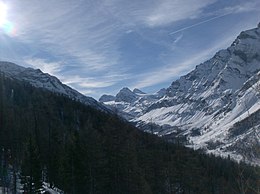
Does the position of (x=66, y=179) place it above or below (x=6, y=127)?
below

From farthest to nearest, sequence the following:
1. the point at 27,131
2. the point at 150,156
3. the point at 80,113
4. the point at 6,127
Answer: the point at 80,113
the point at 27,131
the point at 6,127
the point at 150,156

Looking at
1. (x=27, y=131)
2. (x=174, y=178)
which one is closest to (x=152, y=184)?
(x=174, y=178)

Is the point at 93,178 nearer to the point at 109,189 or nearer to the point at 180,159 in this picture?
the point at 109,189

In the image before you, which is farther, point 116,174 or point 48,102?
point 48,102

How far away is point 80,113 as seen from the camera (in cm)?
16775

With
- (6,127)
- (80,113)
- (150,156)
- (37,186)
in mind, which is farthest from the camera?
(80,113)

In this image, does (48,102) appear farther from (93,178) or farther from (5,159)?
(93,178)

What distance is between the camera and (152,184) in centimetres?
5962

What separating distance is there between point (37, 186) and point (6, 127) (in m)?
21.3

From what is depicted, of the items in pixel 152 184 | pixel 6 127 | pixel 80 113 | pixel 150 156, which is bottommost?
pixel 152 184

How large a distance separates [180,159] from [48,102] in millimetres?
107225

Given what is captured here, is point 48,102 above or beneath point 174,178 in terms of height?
above

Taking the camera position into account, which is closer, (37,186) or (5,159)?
(37,186)

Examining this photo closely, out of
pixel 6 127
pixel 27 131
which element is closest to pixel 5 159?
pixel 6 127
